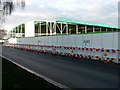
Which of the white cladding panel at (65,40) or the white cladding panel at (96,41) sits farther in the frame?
the white cladding panel at (65,40)

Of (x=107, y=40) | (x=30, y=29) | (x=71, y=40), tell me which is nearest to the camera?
(x=107, y=40)

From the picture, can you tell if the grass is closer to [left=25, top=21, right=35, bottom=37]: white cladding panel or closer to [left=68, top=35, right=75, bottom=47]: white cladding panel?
[left=68, top=35, right=75, bottom=47]: white cladding panel

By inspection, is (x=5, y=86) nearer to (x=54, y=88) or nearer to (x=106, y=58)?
(x=54, y=88)

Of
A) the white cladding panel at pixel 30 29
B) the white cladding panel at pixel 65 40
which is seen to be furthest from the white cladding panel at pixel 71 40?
the white cladding panel at pixel 30 29

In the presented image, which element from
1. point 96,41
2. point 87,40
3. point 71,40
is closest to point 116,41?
point 96,41

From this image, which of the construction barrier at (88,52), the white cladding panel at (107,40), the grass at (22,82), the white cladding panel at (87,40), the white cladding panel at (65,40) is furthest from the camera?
the white cladding panel at (65,40)

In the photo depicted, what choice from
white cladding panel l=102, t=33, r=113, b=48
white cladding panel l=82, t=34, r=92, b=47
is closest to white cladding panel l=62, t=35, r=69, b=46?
white cladding panel l=82, t=34, r=92, b=47

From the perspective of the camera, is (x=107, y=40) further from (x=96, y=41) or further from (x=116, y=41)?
(x=96, y=41)

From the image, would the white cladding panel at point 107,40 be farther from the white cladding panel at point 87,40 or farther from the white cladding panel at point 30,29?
the white cladding panel at point 30,29

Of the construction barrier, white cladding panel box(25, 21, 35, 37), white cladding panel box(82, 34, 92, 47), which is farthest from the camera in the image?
white cladding panel box(25, 21, 35, 37)

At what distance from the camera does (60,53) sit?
1994 centimetres

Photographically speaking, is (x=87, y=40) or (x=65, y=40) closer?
(x=87, y=40)

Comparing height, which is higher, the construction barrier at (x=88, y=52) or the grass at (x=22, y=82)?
the construction barrier at (x=88, y=52)

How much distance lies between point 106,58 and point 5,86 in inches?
403
